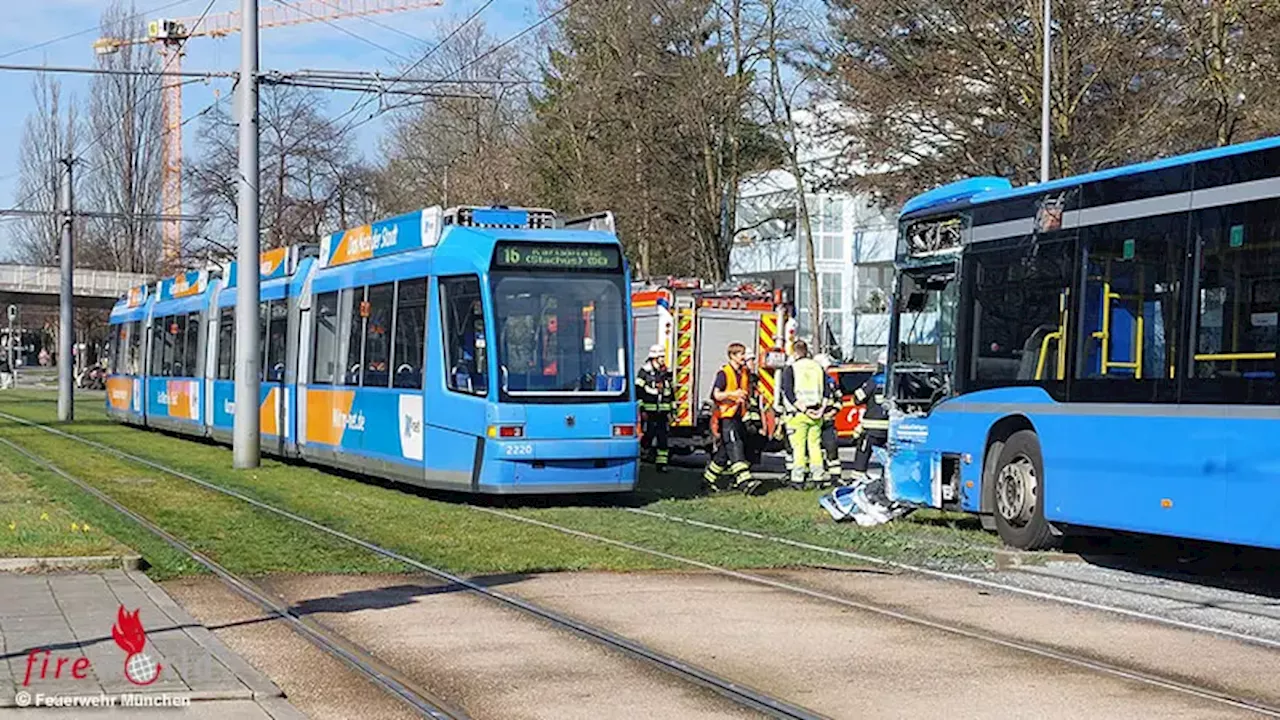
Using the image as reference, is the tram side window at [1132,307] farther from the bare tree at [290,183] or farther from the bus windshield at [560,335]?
the bare tree at [290,183]

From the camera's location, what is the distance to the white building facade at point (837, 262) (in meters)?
58.5

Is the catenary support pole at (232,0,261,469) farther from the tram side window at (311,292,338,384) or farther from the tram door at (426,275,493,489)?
the tram door at (426,275,493,489)

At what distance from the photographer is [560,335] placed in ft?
60.7

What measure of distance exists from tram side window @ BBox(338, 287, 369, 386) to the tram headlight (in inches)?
167

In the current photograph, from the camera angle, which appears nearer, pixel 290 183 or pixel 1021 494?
pixel 1021 494

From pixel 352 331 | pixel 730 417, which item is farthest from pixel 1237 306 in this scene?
pixel 352 331

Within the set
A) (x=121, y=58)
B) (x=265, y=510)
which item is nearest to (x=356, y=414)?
(x=265, y=510)

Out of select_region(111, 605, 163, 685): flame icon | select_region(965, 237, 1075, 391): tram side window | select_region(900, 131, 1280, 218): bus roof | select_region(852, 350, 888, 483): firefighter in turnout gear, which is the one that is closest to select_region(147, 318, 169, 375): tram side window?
select_region(852, 350, 888, 483): firefighter in turnout gear

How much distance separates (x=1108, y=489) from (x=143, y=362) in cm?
2817

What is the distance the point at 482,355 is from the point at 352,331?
4541 millimetres

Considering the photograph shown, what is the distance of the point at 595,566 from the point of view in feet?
44.4

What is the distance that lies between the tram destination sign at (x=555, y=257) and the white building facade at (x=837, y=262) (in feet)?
111

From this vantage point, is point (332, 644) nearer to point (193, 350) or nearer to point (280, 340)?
point (280, 340)

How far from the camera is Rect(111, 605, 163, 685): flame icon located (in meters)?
8.30
